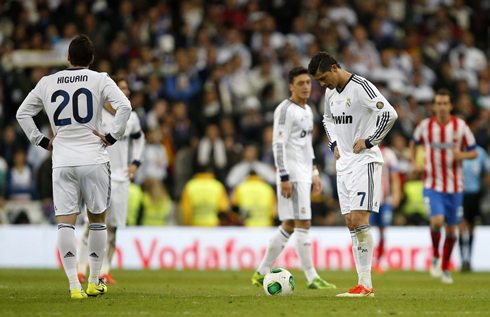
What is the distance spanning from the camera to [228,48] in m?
20.8

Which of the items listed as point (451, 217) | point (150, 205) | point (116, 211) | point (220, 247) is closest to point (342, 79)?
point (116, 211)

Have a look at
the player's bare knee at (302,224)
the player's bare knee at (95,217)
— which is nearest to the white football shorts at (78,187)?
the player's bare knee at (95,217)

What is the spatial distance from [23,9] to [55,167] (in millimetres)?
14021

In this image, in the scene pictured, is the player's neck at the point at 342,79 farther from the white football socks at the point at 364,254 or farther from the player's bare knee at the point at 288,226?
the player's bare knee at the point at 288,226

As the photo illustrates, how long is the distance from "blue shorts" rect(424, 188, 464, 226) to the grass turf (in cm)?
103

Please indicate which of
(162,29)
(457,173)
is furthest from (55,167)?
(162,29)

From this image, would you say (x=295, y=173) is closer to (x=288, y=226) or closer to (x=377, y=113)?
(x=288, y=226)

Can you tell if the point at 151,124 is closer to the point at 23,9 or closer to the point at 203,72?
the point at 203,72

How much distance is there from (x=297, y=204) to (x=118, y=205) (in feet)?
8.38

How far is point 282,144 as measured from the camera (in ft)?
34.9

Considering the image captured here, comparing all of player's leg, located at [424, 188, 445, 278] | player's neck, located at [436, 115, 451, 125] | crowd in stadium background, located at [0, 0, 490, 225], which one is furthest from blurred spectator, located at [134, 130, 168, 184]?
player's neck, located at [436, 115, 451, 125]

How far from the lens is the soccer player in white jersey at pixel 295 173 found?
10.7 metres

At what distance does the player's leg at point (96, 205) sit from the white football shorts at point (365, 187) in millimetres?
2659

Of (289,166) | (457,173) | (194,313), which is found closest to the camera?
(194,313)
